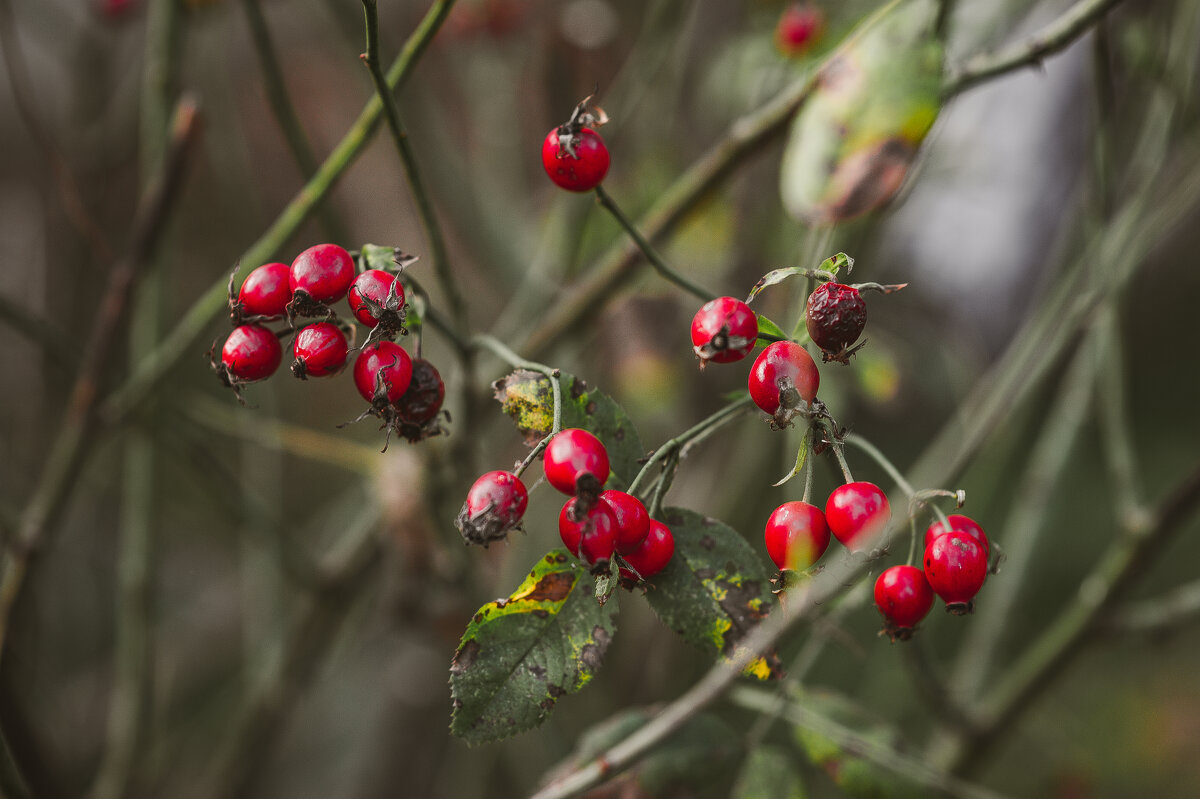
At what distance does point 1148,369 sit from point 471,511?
386 centimetres

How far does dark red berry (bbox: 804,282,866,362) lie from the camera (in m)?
0.44

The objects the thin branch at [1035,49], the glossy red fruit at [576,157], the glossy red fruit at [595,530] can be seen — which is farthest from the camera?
the thin branch at [1035,49]

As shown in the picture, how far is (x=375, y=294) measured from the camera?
46 centimetres

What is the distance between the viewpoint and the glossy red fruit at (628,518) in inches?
17.2

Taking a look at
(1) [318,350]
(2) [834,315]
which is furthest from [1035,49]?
(1) [318,350]

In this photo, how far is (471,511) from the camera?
0.44m

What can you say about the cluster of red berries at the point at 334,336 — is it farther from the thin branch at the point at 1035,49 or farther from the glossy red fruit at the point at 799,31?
the glossy red fruit at the point at 799,31

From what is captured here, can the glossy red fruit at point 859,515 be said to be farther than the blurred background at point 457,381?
No

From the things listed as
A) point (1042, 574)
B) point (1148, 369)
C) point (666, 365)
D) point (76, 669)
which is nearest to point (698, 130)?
point (666, 365)

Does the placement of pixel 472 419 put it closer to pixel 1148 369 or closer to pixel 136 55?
pixel 136 55

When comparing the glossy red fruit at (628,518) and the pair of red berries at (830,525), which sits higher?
the glossy red fruit at (628,518)

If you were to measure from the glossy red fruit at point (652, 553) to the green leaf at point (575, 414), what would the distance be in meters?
0.04

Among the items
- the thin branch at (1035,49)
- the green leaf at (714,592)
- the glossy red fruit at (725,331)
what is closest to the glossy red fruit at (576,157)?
the glossy red fruit at (725,331)

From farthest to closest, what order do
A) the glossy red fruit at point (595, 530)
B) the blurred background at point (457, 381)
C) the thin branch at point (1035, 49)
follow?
the blurred background at point (457, 381) → the thin branch at point (1035, 49) → the glossy red fruit at point (595, 530)
